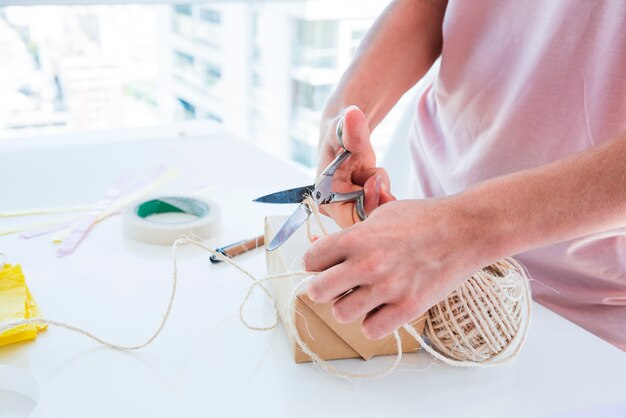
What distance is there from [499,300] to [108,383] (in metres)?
0.36

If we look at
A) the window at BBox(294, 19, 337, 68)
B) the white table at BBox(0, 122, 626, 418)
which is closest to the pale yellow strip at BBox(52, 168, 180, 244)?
the white table at BBox(0, 122, 626, 418)

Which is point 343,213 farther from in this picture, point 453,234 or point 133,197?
point 133,197

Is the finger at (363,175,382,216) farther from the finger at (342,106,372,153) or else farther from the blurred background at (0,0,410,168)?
the blurred background at (0,0,410,168)

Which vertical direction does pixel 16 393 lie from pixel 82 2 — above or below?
below

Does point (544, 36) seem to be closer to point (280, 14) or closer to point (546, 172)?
point (546, 172)

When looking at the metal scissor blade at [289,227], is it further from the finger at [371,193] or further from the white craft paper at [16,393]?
the white craft paper at [16,393]

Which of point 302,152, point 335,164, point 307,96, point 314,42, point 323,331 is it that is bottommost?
point 302,152

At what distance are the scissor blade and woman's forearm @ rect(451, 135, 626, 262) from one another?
19 cm

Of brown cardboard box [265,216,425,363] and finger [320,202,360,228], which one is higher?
finger [320,202,360,228]

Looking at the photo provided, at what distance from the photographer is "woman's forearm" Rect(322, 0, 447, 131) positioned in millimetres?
837

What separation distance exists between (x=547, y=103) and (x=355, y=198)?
0.26m

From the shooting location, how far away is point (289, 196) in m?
0.65

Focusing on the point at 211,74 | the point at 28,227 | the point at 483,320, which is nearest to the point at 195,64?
the point at 211,74

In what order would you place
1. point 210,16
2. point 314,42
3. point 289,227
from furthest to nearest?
point 210,16
point 314,42
point 289,227
